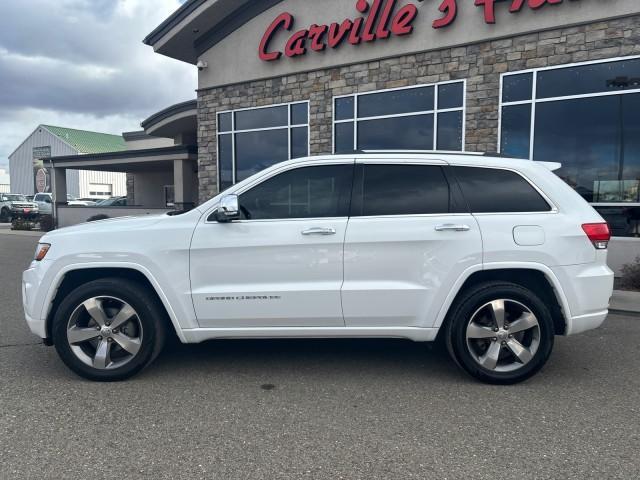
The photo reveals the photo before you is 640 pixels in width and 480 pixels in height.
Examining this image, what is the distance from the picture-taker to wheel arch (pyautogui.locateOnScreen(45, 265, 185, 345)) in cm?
396

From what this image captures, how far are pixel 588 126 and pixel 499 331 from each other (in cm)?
699

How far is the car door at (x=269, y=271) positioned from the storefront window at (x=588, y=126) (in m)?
7.14

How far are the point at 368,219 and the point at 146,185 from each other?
25379 millimetres

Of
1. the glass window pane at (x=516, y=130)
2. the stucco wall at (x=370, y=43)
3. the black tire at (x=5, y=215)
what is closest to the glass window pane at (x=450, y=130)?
the glass window pane at (x=516, y=130)

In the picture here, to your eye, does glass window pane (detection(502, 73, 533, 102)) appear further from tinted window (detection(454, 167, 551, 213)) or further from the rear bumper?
the rear bumper

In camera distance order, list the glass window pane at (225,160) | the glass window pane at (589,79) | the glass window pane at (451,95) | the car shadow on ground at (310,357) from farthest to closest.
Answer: the glass window pane at (225,160) → the glass window pane at (451,95) → the glass window pane at (589,79) → the car shadow on ground at (310,357)

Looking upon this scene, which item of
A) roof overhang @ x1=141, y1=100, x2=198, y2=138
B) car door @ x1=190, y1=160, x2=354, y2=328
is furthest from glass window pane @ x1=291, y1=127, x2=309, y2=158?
car door @ x1=190, y1=160, x2=354, y2=328

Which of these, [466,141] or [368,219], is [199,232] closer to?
[368,219]

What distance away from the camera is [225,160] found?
14055mm

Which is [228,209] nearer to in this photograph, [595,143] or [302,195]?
[302,195]

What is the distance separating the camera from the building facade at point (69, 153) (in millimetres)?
52438

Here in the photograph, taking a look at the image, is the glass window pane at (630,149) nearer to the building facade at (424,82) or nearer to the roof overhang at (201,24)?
the building facade at (424,82)

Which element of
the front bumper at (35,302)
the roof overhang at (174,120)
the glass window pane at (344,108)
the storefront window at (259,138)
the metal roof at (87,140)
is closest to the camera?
the front bumper at (35,302)

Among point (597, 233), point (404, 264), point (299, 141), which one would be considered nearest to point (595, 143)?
point (597, 233)
